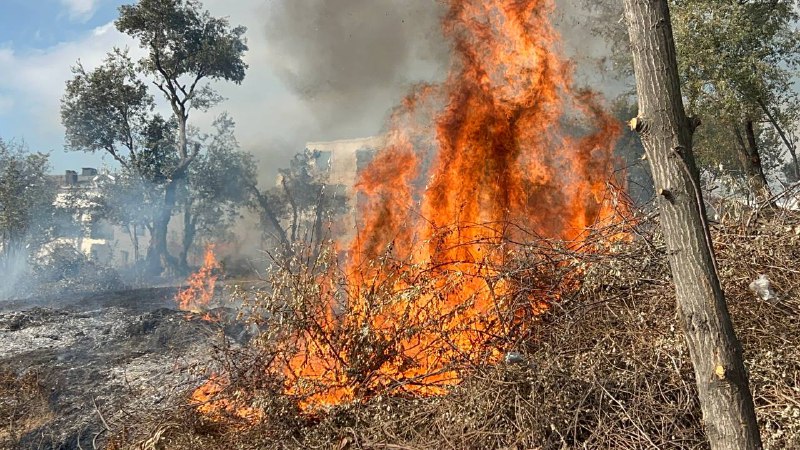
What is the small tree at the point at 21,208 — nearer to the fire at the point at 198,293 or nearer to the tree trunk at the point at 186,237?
the tree trunk at the point at 186,237

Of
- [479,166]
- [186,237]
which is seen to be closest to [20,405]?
[479,166]

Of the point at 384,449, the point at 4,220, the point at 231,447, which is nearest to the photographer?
the point at 384,449

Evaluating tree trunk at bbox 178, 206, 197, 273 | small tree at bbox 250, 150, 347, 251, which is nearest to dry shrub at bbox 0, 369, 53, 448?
tree trunk at bbox 178, 206, 197, 273

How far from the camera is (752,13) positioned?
1409 cm

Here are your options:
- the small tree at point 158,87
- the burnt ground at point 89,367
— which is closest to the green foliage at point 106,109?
the small tree at point 158,87

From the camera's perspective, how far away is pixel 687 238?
273 centimetres

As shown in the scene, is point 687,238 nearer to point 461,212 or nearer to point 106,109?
point 461,212

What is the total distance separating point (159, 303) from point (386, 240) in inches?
439

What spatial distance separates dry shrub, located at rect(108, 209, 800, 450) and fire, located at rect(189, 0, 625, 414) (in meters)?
0.24

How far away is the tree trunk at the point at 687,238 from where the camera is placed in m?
2.64

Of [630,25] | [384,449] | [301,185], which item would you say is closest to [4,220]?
[301,185]

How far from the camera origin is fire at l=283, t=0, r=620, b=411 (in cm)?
639

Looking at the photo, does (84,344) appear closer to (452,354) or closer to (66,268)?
(452,354)

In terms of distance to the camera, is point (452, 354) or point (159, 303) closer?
point (452, 354)
